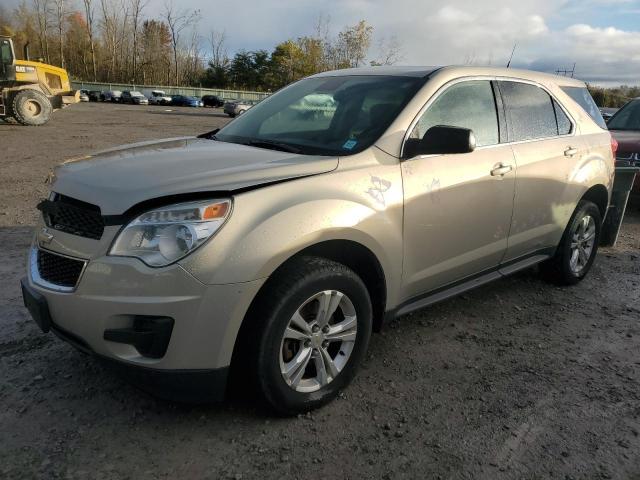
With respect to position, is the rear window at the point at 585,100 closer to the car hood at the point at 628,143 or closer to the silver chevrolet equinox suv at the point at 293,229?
the silver chevrolet equinox suv at the point at 293,229

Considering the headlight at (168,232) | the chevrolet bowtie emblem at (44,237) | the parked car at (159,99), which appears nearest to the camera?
the headlight at (168,232)

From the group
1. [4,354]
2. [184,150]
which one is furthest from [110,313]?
[4,354]

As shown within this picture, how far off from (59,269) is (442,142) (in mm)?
2068

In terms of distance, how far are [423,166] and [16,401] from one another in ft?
8.28

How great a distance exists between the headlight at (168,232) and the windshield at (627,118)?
8.58 m

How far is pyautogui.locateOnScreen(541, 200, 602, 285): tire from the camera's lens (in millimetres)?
4574

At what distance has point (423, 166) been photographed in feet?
10.1

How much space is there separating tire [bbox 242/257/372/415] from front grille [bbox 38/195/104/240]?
81 centimetres

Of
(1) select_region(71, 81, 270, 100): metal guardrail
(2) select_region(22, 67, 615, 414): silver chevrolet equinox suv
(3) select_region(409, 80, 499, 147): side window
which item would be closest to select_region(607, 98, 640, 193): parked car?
(3) select_region(409, 80, 499, 147): side window

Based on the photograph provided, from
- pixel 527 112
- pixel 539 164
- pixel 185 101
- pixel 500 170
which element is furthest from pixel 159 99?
pixel 500 170

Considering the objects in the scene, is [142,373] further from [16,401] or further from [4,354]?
[4,354]

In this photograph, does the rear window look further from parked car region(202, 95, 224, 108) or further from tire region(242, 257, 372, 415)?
parked car region(202, 95, 224, 108)

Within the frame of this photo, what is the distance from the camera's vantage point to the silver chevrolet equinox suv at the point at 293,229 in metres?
2.28

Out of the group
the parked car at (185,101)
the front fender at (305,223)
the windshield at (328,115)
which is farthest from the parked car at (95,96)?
the front fender at (305,223)
